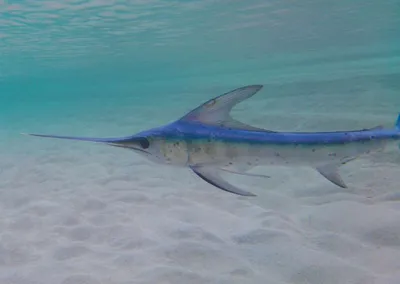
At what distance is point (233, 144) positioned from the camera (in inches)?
88.5

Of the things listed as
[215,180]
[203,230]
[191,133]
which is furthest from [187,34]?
[215,180]

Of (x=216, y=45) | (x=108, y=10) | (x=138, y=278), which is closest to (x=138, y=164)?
(x=138, y=278)

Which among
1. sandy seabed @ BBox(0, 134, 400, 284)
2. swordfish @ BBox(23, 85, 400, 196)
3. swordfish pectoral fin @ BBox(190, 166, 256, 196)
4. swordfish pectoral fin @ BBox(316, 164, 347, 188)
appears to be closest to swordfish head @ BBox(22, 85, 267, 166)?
swordfish @ BBox(23, 85, 400, 196)

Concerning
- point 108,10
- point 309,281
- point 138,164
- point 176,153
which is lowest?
point 309,281

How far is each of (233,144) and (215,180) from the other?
237mm

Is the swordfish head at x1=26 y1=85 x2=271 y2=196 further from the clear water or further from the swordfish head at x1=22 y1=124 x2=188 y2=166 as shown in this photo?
the clear water

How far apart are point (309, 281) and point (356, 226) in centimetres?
128

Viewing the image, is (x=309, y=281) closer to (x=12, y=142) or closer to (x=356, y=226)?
(x=356, y=226)

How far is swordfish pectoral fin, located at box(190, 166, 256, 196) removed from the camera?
2.20 metres

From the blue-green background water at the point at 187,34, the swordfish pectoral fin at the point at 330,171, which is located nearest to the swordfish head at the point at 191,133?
the swordfish pectoral fin at the point at 330,171

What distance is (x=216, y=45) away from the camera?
40.1 m

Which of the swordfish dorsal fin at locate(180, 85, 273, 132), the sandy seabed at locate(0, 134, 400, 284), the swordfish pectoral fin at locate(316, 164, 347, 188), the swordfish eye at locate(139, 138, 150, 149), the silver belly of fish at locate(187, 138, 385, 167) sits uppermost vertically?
the swordfish dorsal fin at locate(180, 85, 273, 132)

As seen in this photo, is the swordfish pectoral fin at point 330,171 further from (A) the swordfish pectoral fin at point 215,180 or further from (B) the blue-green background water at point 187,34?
(B) the blue-green background water at point 187,34

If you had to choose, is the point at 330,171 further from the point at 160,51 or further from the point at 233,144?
the point at 160,51
